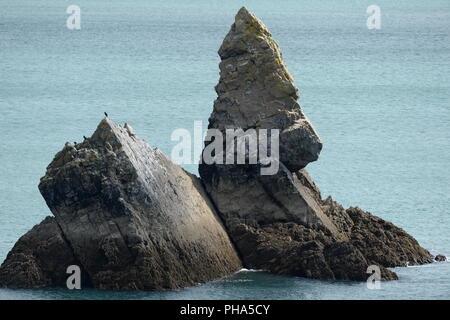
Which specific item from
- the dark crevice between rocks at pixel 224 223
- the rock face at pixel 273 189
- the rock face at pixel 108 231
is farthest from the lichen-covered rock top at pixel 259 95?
the rock face at pixel 108 231

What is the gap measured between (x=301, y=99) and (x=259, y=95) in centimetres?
4574

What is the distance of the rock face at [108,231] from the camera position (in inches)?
1978

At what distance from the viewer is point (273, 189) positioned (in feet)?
178

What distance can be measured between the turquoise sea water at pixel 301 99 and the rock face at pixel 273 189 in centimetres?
81

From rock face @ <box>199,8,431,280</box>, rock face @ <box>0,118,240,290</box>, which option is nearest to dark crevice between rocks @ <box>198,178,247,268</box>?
rock face @ <box>199,8,431,280</box>

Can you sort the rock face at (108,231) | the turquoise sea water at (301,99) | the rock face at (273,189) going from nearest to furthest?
1. the rock face at (108,231)
2. the rock face at (273,189)
3. the turquoise sea water at (301,99)

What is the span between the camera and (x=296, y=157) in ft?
178

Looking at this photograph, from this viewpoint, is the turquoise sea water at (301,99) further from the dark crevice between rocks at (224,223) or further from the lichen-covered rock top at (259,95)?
the lichen-covered rock top at (259,95)

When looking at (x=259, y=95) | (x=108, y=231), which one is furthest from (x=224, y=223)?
(x=108, y=231)

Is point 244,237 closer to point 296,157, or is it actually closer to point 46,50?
point 296,157

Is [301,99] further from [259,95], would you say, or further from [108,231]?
[108,231]

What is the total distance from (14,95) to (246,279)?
51.4m
